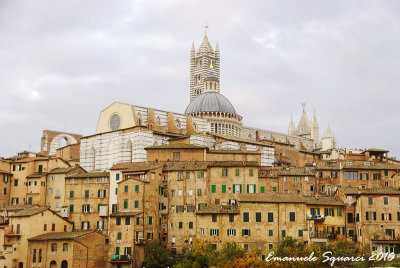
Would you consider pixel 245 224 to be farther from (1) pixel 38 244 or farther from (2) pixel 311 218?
(1) pixel 38 244

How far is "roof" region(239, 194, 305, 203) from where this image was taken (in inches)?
2032

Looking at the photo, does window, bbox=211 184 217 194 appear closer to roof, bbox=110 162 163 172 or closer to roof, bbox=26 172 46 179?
roof, bbox=110 162 163 172

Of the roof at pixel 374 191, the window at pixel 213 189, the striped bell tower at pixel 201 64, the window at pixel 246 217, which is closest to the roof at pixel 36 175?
the window at pixel 213 189

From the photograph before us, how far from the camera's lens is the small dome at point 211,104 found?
9000 centimetres

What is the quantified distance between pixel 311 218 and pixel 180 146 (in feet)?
52.5

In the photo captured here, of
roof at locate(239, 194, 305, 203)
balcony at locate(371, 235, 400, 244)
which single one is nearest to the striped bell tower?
roof at locate(239, 194, 305, 203)

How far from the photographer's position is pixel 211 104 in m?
90.5

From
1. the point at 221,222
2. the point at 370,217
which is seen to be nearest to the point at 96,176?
the point at 221,222

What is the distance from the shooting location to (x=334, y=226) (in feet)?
174

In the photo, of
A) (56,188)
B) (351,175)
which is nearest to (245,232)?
(351,175)

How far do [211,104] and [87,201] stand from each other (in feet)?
117

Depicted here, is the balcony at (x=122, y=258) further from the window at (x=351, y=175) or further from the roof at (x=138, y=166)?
the window at (x=351, y=175)

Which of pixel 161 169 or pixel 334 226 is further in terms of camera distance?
pixel 161 169

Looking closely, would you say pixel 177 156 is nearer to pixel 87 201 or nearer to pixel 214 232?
pixel 87 201
